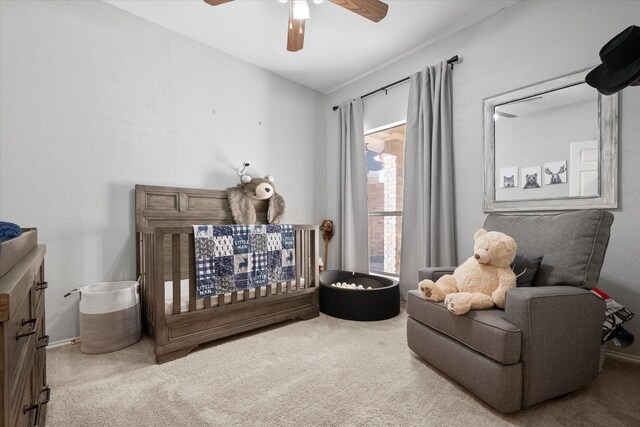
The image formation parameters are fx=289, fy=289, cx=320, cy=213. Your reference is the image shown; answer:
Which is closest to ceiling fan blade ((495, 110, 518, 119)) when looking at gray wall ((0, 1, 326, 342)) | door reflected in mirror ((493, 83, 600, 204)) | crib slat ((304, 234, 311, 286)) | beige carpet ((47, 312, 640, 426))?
door reflected in mirror ((493, 83, 600, 204))

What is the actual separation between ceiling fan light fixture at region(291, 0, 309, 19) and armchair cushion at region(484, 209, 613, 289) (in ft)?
6.57

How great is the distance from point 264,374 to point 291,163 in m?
2.48

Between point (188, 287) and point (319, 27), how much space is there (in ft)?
8.05

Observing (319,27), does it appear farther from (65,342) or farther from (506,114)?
(65,342)

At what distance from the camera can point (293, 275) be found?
2496mm

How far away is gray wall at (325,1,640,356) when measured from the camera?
182 centimetres

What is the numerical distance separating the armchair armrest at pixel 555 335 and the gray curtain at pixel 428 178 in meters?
1.18

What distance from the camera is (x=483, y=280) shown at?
1.57 meters

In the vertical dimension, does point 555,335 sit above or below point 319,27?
below

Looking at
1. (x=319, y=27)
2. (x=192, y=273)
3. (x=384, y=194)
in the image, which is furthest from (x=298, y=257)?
(x=319, y=27)

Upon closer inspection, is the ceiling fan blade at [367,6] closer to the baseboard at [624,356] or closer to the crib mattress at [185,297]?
the crib mattress at [185,297]

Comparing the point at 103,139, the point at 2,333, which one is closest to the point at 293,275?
the point at 103,139

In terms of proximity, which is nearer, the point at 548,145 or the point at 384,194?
the point at 548,145

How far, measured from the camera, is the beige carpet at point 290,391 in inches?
50.9
